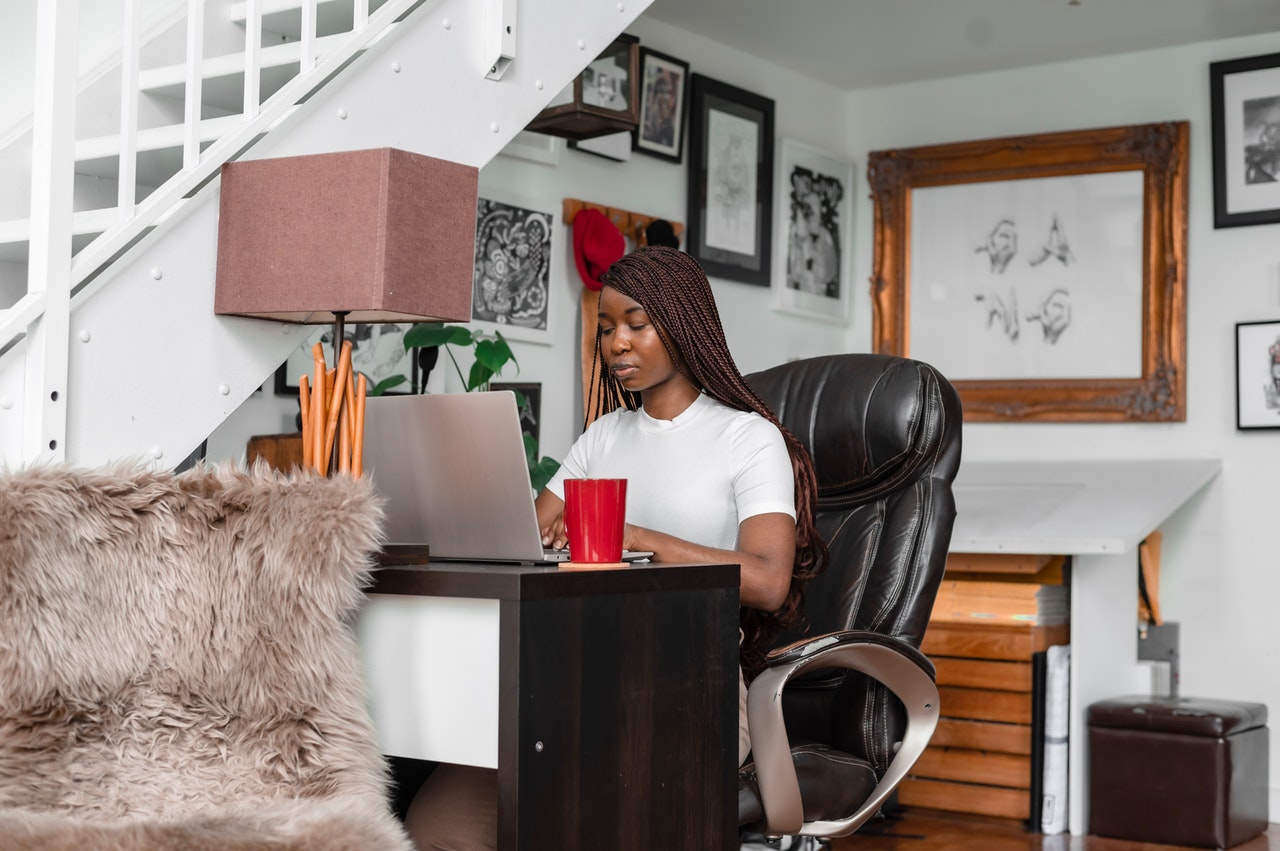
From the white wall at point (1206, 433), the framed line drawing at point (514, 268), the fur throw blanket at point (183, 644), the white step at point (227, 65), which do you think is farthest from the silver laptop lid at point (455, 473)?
the white wall at point (1206, 433)

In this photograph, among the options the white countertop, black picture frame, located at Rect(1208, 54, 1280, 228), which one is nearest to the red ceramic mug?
the white countertop

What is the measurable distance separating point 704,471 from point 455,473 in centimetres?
60

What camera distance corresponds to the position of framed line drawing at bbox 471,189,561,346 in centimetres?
392

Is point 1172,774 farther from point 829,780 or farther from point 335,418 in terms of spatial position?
point 335,418

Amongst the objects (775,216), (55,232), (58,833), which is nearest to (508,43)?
(55,232)

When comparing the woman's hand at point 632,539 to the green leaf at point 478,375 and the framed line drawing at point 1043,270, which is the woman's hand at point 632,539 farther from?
the framed line drawing at point 1043,270

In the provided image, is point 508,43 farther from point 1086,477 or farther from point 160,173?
point 1086,477

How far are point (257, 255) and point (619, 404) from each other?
0.75 meters

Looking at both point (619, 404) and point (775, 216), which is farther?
point (775, 216)

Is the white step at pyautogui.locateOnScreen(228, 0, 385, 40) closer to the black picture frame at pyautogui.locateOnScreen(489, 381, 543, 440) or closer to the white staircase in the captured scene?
the white staircase

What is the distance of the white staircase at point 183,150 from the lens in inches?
72.5

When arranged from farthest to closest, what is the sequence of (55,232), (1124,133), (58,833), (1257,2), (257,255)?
(1124,133)
(1257,2)
(257,255)
(55,232)
(58,833)

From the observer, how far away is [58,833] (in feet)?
4.26

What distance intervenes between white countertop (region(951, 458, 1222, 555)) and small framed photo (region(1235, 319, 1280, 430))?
0.66ft
